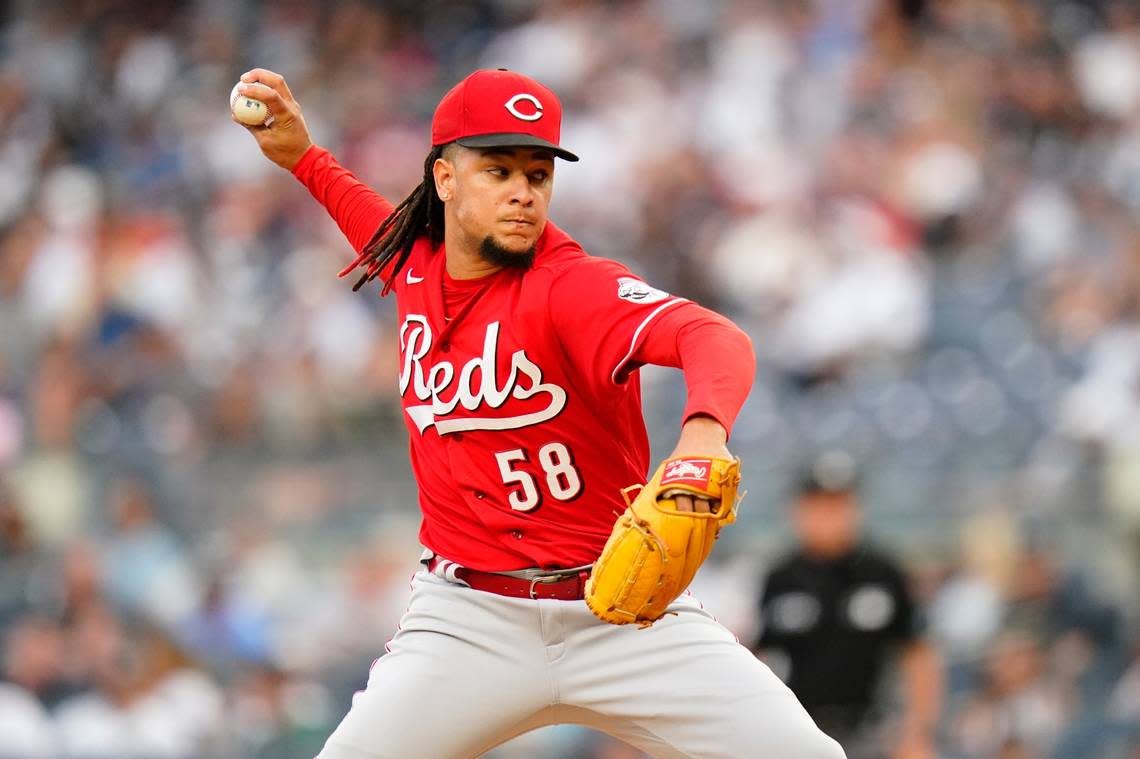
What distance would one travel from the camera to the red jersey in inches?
152

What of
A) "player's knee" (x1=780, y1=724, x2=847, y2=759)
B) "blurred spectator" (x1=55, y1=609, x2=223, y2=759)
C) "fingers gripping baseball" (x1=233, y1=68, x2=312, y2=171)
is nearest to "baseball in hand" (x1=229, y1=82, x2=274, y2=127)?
"fingers gripping baseball" (x1=233, y1=68, x2=312, y2=171)

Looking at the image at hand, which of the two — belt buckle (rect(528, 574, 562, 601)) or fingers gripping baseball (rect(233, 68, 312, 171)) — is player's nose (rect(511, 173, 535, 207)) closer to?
belt buckle (rect(528, 574, 562, 601))

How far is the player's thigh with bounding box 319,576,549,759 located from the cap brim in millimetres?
1022

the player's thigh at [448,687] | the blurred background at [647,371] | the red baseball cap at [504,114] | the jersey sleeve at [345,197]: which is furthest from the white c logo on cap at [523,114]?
the blurred background at [647,371]

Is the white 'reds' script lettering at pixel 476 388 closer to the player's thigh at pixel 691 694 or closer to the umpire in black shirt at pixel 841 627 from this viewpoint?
the player's thigh at pixel 691 694

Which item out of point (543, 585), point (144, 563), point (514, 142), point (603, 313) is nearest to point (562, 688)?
point (543, 585)

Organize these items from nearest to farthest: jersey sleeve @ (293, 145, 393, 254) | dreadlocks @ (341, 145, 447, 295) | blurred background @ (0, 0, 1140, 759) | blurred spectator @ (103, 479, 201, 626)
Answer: dreadlocks @ (341, 145, 447, 295), jersey sleeve @ (293, 145, 393, 254), blurred background @ (0, 0, 1140, 759), blurred spectator @ (103, 479, 201, 626)

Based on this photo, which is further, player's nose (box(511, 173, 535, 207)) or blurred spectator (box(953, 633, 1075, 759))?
blurred spectator (box(953, 633, 1075, 759))

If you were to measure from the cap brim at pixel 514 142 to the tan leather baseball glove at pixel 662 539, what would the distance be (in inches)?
35.8

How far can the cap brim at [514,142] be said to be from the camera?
12.8 feet

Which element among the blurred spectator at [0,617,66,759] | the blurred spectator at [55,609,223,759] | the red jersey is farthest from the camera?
the blurred spectator at [55,609,223,759]

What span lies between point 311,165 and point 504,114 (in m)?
1.07

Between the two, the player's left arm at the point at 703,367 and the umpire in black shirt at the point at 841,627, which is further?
the umpire in black shirt at the point at 841,627

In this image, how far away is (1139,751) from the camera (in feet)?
24.5
